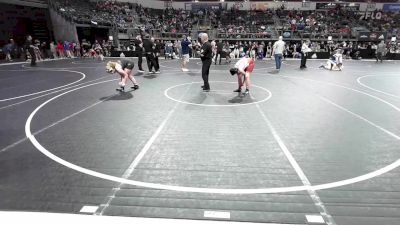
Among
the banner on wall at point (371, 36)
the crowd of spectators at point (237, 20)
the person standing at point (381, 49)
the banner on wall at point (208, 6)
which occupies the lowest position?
the person standing at point (381, 49)

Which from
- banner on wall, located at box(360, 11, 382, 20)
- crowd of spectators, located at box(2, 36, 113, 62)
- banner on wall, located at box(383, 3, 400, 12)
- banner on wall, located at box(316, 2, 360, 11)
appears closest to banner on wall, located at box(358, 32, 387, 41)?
banner on wall, located at box(360, 11, 382, 20)

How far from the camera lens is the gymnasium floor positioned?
3.53m

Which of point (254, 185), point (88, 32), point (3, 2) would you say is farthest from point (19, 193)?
point (88, 32)

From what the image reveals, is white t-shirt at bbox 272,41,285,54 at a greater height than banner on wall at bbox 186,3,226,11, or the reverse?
banner on wall at bbox 186,3,226,11

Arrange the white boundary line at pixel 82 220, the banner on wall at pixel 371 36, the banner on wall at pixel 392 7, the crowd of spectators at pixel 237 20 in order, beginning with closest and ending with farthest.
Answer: the white boundary line at pixel 82 220
the banner on wall at pixel 371 36
the crowd of spectators at pixel 237 20
the banner on wall at pixel 392 7

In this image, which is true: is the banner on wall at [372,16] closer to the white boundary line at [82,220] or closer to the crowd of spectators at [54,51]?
the crowd of spectators at [54,51]

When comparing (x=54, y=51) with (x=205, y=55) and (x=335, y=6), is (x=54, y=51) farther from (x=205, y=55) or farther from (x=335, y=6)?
(x=335, y=6)

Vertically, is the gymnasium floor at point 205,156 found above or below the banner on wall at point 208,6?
below

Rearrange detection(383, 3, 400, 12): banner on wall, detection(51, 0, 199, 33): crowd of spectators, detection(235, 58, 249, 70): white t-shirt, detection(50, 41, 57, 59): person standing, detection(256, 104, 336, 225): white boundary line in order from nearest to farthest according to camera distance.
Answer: detection(256, 104, 336, 225): white boundary line → detection(235, 58, 249, 70): white t-shirt → detection(50, 41, 57, 59): person standing → detection(51, 0, 199, 33): crowd of spectators → detection(383, 3, 400, 12): banner on wall

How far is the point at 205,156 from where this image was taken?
4934mm

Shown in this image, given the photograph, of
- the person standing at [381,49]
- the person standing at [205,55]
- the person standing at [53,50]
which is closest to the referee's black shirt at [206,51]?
the person standing at [205,55]

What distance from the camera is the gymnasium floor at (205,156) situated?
3531 millimetres

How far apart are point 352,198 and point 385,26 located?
39345 mm

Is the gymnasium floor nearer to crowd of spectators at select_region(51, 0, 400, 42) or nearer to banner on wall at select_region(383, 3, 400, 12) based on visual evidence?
crowd of spectators at select_region(51, 0, 400, 42)
